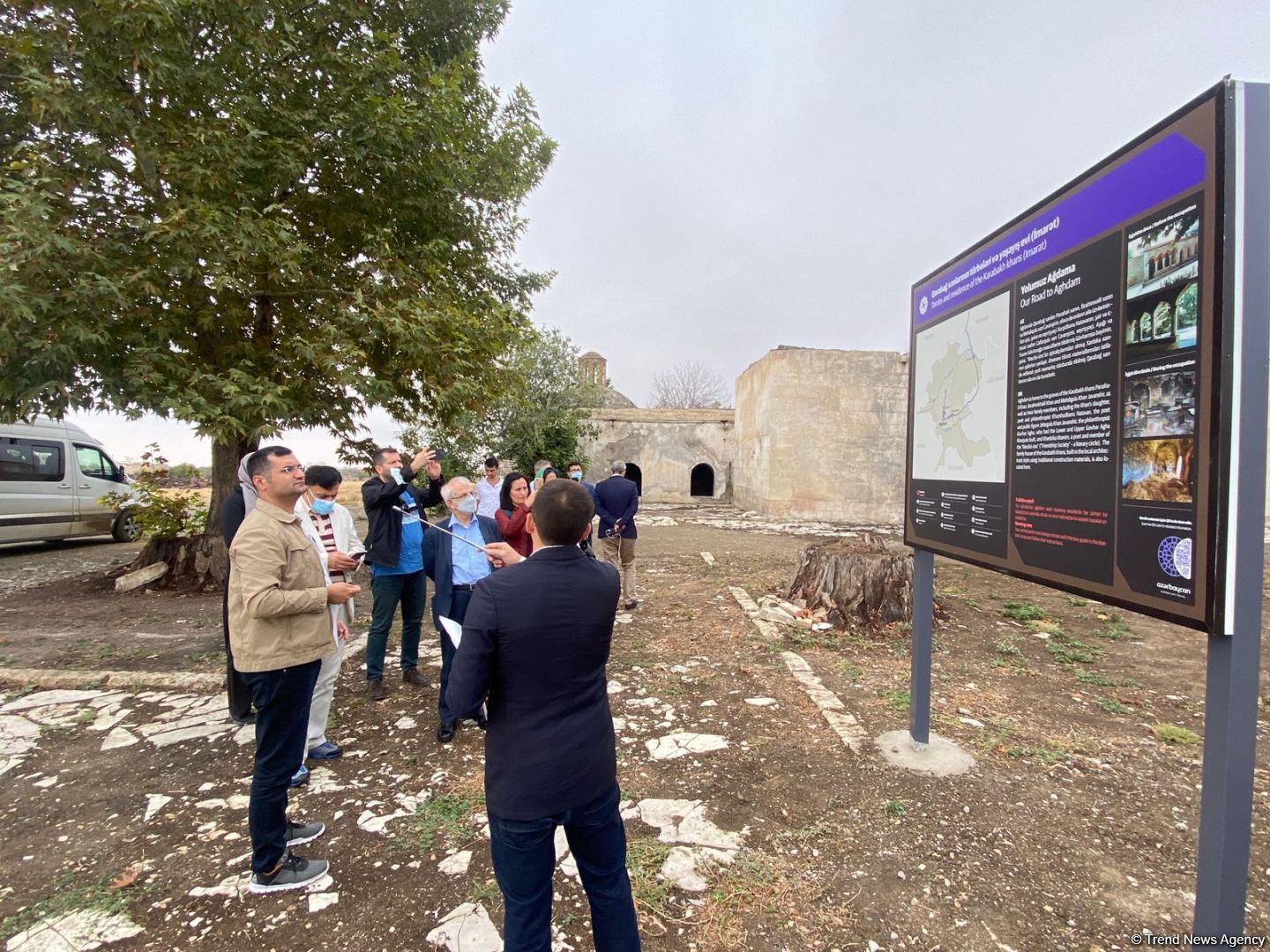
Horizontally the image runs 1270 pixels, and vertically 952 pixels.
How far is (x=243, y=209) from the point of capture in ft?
18.2

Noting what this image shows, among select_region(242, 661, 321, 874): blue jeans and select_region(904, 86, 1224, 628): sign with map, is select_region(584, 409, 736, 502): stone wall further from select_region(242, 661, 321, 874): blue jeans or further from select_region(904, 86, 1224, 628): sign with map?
select_region(242, 661, 321, 874): blue jeans

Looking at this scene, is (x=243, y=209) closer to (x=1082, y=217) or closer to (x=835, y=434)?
(x=1082, y=217)

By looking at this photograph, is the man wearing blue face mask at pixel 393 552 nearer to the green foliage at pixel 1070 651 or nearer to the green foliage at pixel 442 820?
the green foliage at pixel 442 820

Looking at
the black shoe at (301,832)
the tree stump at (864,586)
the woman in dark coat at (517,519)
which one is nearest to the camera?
the black shoe at (301,832)

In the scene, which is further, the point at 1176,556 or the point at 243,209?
the point at 243,209

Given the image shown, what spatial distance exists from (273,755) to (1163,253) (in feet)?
12.5

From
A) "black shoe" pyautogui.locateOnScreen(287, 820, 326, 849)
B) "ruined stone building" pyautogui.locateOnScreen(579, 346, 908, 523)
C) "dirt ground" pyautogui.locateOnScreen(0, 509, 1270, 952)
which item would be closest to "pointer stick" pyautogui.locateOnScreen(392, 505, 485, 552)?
"dirt ground" pyautogui.locateOnScreen(0, 509, 1270, 952)

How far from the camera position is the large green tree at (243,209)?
17.3 ft

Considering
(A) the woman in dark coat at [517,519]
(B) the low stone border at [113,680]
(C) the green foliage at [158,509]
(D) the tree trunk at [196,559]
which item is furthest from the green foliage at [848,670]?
(C) the green foliage at [158,509]

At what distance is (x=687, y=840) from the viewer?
2.71 m

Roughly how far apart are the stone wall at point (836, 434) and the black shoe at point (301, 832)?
1663 cm

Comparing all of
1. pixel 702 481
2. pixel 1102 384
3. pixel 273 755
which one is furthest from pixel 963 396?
pixel 702 481

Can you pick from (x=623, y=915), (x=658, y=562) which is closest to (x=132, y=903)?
(x=623, y=915)

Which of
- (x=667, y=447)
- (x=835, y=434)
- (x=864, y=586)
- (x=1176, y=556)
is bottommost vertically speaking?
(x=864, y=586)
